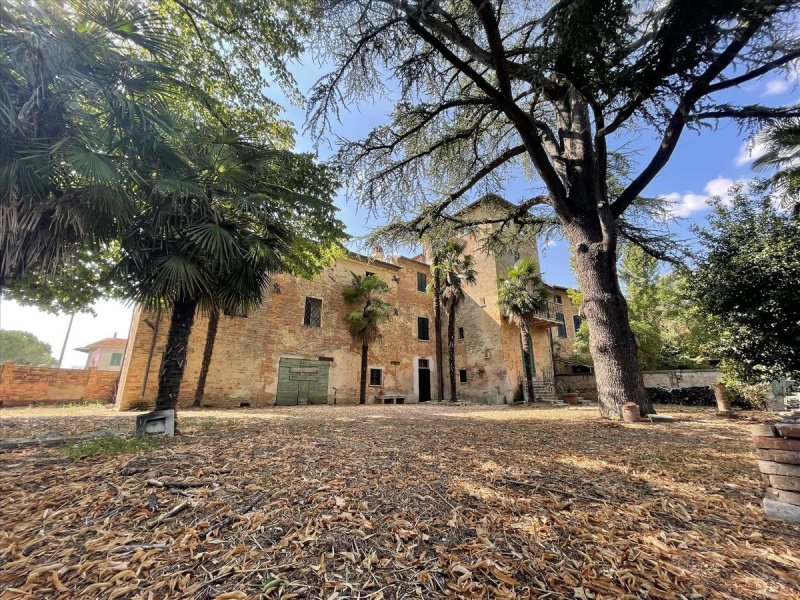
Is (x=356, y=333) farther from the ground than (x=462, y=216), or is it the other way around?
(x=462, y=216)

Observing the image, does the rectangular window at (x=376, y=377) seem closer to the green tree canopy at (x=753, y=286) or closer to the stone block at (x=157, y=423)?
the stone block at (x=157, y=423)

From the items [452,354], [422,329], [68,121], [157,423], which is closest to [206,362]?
[157,423]

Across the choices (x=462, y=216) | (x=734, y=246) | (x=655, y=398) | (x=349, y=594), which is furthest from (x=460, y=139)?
(x=655, y=398)

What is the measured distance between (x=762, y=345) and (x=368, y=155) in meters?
10.4

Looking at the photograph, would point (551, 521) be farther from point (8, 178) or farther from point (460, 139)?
point (460, 139)

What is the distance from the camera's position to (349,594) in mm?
1538

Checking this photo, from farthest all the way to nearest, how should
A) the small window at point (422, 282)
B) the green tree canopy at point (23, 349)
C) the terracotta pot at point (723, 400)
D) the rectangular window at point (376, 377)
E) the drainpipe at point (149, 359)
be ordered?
the green tree canopy at point (23, 349) < the small window at point (422, 282) < the rectangular window at point (376, 377) < the drainpipe at point (149, 359) < the terracotta pot at point (723, 400)

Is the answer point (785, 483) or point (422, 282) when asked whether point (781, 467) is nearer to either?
point (785, 483)

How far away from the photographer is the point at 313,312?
1628 cm

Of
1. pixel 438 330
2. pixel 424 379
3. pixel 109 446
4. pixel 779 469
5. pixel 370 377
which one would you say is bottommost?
pixel 109 446

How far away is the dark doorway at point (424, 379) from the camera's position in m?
18.8

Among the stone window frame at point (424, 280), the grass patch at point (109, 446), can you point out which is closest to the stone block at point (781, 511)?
the grass patch at point (109, 446)

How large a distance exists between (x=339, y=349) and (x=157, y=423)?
11.5 meters

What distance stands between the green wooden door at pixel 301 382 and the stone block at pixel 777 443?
49.2 feet
